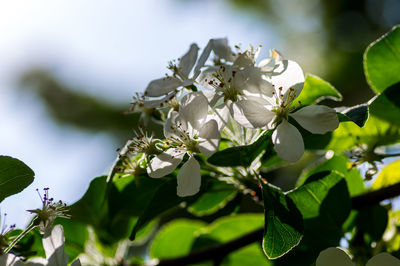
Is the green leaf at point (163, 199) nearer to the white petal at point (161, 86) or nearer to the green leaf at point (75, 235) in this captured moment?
the white petal at point (161, 86)

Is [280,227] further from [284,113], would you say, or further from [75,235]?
[75,235]

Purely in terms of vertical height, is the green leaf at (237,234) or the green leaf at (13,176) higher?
the green leaf at (13,176)

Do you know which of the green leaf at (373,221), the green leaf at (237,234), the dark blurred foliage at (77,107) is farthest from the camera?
the dark blurred foliage at (77,107)

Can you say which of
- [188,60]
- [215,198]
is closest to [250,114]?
[188,60]

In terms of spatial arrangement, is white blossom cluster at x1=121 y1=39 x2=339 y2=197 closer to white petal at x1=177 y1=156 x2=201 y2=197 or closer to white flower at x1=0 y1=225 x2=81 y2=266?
white petal at x1=177 y1=156 x2=201 y2=197

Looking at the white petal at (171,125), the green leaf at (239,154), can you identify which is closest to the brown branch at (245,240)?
the green leaf at (239,154)

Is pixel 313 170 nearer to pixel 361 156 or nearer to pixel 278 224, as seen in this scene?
pixel 361 156
